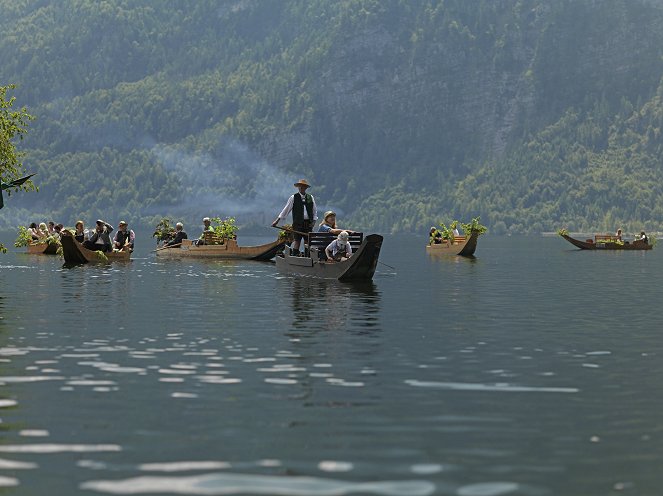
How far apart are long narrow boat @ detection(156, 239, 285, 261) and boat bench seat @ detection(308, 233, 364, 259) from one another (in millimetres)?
32405

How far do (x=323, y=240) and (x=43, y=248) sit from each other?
43.2 m

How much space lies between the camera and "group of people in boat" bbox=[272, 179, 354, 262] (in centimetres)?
5412

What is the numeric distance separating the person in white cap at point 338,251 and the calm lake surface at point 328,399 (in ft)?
36.7

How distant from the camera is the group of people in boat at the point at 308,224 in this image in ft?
178

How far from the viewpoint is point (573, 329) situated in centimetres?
3434

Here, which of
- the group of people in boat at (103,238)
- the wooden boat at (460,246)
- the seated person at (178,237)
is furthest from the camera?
the wooden boat at (460,246)

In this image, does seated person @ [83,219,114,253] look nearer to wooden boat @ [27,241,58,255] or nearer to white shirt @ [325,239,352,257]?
wooden boat @ [27,241,58,255]

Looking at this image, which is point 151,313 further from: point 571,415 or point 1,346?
point 571,415

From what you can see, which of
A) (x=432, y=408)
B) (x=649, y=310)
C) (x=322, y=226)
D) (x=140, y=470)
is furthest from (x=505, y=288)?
(x=140, y=470)

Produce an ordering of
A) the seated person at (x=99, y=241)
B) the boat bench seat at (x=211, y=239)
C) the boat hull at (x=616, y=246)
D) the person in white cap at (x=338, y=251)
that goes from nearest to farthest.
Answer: the person in white cap at (x=338, y=251), the seated person at (x=99, y=241), the boat bench seat at (x=211, y=239), the boat hull at (x=616, y=246)

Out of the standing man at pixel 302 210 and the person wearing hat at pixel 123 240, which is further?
the person wearing hat at pixel 123 240

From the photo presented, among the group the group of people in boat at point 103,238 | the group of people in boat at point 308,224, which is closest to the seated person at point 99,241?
the group of people in boat at point 103,238

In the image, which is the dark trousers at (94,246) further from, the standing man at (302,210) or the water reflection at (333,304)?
the water reflection at (333,304)

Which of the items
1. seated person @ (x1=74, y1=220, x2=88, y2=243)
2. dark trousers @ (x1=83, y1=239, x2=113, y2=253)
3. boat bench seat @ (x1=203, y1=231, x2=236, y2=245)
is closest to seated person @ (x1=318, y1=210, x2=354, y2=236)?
dark trousers @ (x1=83, y1=239, x2=113, y2=253)
